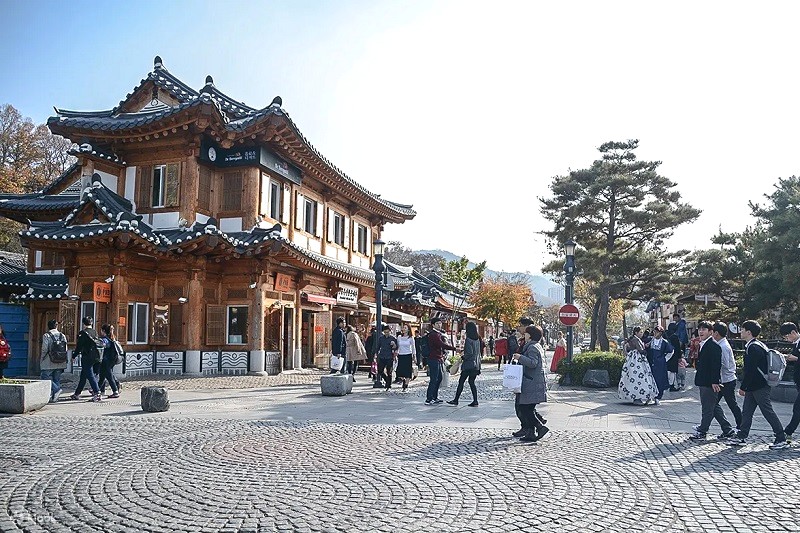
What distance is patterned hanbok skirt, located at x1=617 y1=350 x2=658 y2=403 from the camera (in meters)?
13.7

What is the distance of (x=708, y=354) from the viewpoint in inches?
372

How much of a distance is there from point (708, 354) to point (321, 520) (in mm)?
6653

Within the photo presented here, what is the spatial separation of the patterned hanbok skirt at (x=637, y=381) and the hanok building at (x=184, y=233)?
10423 mm

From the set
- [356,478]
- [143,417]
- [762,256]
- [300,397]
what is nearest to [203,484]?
[356,478]

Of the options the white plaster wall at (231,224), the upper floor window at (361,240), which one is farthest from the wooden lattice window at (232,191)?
the upper floor window at (361,240)

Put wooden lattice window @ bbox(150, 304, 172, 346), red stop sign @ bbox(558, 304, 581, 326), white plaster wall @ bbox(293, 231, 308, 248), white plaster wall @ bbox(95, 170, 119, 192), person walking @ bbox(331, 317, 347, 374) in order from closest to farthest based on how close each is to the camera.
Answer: red stop sign @ bbox(558, 304, 581, 326)
person walking @ bbox(331, 317, 347, 374)
wooden lattice window @ bbox(150, 304, 172, 346)
white plaster wall @ bbox(95, 170, 119, 192)
white plaster wall @ bbox(293, 231, 308, 248)

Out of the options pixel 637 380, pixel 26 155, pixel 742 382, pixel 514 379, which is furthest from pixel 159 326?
pixel 26 155

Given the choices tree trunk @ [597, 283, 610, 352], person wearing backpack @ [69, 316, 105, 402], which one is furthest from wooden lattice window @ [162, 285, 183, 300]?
tree trunk @ [597, 283, 610, 352]

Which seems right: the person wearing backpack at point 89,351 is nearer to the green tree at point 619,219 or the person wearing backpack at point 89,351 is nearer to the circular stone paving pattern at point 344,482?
the circular stone paving pattern at point 344,482

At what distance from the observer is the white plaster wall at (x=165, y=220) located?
67.5 ft

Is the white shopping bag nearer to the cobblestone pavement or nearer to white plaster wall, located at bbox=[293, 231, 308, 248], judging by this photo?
the cobblestone pavement

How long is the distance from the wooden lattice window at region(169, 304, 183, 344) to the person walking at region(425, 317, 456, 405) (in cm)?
1015

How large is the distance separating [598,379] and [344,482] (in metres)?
12.2

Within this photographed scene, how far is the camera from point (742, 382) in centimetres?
924
